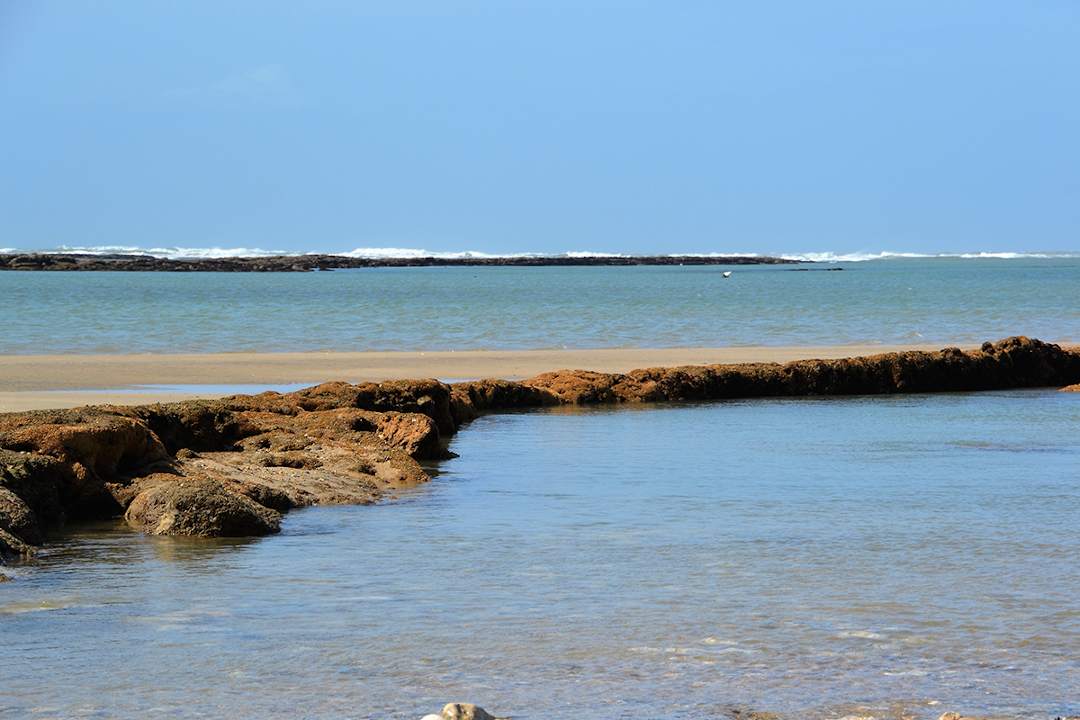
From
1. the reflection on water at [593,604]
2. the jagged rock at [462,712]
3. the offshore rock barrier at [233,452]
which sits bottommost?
the reflection on water at [593,604]

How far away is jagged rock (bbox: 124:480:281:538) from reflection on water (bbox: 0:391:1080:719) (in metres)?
0.17

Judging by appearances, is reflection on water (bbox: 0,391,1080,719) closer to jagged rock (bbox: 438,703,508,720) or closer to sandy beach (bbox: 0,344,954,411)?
jagged rock (bbox: 438,703,508,720)

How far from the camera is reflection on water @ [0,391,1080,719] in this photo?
17.5 ft

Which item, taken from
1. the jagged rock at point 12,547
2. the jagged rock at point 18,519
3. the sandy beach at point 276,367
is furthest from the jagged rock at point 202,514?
the sandy beach at point 276,367

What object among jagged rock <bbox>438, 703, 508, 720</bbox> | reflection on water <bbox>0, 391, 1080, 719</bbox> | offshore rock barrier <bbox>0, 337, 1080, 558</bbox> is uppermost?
offshore rock barrier <bbox>0, 337, 1080, 558</bbox>

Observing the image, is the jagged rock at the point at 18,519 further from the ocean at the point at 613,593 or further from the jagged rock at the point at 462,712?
the jagged rock at the point at 462,712

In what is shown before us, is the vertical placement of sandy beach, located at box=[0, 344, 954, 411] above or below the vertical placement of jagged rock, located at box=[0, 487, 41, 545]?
above

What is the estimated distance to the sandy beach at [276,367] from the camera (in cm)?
1780

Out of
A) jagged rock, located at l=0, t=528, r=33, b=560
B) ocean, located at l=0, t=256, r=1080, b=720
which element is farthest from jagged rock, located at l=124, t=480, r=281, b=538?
jagged rock, located at l=0, t=528, r=33, b=560

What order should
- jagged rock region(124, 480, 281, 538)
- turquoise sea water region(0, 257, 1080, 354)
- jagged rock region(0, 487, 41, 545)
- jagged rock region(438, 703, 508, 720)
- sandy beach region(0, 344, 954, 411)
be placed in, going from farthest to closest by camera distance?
turquoise sea water region(0, 257, 1080, 354), sandy beach region(0, 344, 954, 411), jagged rock region(124, 480, 281, 538), jagged rock region(0, 487, 41, 545), jagged rock region(438, 703, 508, 720)

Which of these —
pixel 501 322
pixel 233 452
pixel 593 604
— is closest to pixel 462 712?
pixel 593 604

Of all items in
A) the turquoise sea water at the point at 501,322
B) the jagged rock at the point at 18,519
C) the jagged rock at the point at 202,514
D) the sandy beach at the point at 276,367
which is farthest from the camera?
the turquoise sea water at the point at 501,322

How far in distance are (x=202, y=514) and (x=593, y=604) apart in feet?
9.63

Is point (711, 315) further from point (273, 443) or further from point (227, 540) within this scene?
point (227, 540)
